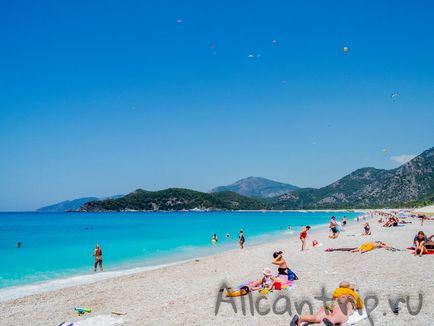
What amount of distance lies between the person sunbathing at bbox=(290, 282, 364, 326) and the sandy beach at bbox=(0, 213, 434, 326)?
370 millimetres

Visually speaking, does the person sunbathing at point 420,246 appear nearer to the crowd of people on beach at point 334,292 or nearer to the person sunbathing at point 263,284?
the crowd of people on beach at point 334,292

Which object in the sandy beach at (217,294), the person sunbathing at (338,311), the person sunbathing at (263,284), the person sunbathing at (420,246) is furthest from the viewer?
the person sunbathing at (420,246)

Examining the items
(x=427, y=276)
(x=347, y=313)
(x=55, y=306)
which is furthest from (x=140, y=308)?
(x=427, y=276)

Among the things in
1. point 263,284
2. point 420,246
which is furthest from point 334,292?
point 420,246

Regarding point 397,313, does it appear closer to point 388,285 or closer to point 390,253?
point 388,285

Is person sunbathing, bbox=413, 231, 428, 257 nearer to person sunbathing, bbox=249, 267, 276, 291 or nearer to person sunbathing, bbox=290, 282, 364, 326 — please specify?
person sunbathing, bbox=249, 267, 276, 291

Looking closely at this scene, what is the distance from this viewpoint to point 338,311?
8.03 m

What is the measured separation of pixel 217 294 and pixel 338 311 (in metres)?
4.74

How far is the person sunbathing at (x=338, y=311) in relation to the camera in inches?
312

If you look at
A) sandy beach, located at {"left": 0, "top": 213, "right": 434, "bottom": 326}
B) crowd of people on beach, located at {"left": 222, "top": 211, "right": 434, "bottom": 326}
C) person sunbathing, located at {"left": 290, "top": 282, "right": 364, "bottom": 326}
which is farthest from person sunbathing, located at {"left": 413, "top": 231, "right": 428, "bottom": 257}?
person sunbathing, located at {"left": 290, "top": 282, "right": 364, "bottom": 326}

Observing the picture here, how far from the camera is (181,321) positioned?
935cm

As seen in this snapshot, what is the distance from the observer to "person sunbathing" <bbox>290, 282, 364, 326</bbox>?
7.92 meters

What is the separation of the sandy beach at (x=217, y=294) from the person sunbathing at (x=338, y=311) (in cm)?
37

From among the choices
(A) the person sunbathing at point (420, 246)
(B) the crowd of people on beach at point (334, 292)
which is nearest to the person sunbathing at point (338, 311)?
(B) the crowd of people on beach at point (334, 292)
